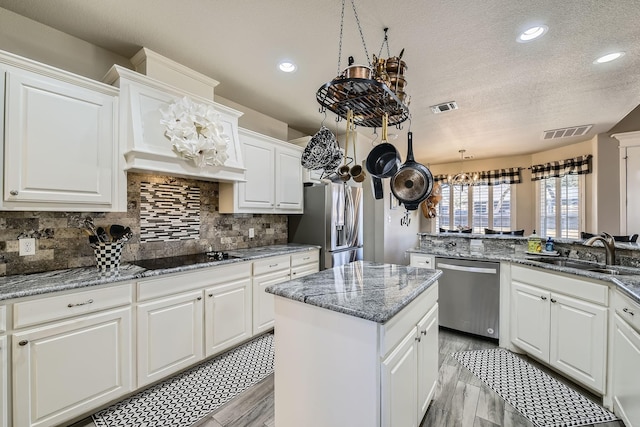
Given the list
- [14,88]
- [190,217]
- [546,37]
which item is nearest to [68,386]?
[190,217]

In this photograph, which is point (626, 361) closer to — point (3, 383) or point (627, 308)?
point (627, 308)

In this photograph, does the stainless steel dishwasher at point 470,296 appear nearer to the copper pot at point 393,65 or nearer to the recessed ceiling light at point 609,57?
the recessed ceiling light at point 609,57

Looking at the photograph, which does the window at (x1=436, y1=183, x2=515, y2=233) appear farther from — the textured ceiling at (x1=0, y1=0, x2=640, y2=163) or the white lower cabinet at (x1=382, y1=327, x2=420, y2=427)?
the white lower cabinet at (x1=382, y1=327, x2=420, y2=427)

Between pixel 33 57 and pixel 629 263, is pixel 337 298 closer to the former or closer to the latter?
pixel 629 263

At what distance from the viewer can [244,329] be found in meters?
2.70

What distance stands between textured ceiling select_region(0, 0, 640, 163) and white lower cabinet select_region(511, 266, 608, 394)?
6.03 ft

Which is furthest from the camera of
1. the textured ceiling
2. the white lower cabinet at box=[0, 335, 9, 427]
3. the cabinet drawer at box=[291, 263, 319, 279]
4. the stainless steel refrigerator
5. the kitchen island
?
the stainless steel refrigerator

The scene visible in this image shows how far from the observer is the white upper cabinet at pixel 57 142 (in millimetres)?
1679

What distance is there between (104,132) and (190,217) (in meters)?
1.11

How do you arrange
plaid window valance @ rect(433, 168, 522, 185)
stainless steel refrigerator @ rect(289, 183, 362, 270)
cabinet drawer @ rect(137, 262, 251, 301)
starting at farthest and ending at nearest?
plaid window valance @ rect(433, 168, 522, 185), stainless steel refrigerator @ rect(289, 183, 362, 270), cabinet drawer @ rect(137, 262, 251, 301)

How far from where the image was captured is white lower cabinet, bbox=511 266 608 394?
77.1 inches

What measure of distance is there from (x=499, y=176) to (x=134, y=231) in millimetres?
7266

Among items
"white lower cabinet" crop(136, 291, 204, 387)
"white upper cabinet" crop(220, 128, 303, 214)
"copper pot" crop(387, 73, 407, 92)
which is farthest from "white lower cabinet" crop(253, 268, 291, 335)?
"copper pot" crop(387, 73, 407, 92)

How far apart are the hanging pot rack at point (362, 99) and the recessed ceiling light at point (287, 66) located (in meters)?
0.84
